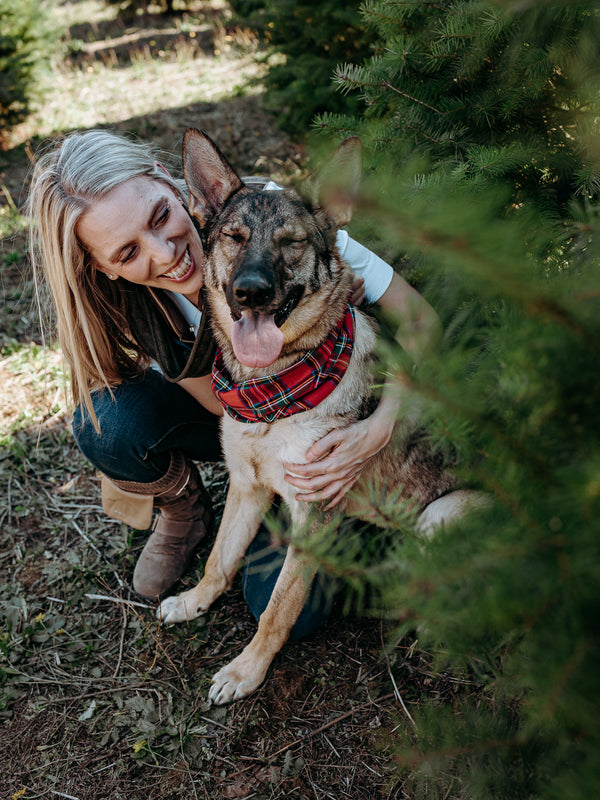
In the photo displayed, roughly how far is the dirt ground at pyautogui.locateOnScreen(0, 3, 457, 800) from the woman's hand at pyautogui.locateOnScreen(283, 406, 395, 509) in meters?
0.60

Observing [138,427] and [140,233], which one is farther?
[138,427]

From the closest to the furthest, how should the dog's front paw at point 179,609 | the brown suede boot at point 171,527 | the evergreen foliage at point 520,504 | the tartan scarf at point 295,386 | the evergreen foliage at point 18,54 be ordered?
the evergreen foliage at point 520,504 → the tartan scarf at point 295,386 → the dog's front paw at point 179,609 → the brown suede boot at point 171,527 → the evergreen foliage at point 18,54

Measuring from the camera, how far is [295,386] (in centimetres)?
231

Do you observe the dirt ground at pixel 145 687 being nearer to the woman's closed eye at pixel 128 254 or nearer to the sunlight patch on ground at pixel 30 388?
the sunlight patch on ground at pixel 30 388

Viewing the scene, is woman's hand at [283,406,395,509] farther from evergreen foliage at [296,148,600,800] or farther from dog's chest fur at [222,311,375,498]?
evergreen foliage at [296,148,600,800]

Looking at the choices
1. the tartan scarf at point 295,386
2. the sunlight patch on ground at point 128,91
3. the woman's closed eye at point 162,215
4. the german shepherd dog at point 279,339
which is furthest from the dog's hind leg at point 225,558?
the sunlight patch on ground at point 128,91

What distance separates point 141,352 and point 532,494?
2469mm

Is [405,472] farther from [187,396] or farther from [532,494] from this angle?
[532,494]

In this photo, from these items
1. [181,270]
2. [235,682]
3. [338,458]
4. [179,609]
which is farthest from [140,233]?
[235,682]

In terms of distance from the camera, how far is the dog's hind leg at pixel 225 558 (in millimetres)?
2803

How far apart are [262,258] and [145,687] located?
6.39 ft

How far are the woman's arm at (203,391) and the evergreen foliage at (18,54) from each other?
23.9 ft

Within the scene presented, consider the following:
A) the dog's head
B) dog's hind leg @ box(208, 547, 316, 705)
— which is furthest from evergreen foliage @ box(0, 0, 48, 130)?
dog's hind leg @ box(208, 547, 316, 705)

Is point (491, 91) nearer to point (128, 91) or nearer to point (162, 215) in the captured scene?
point (162, 215)
